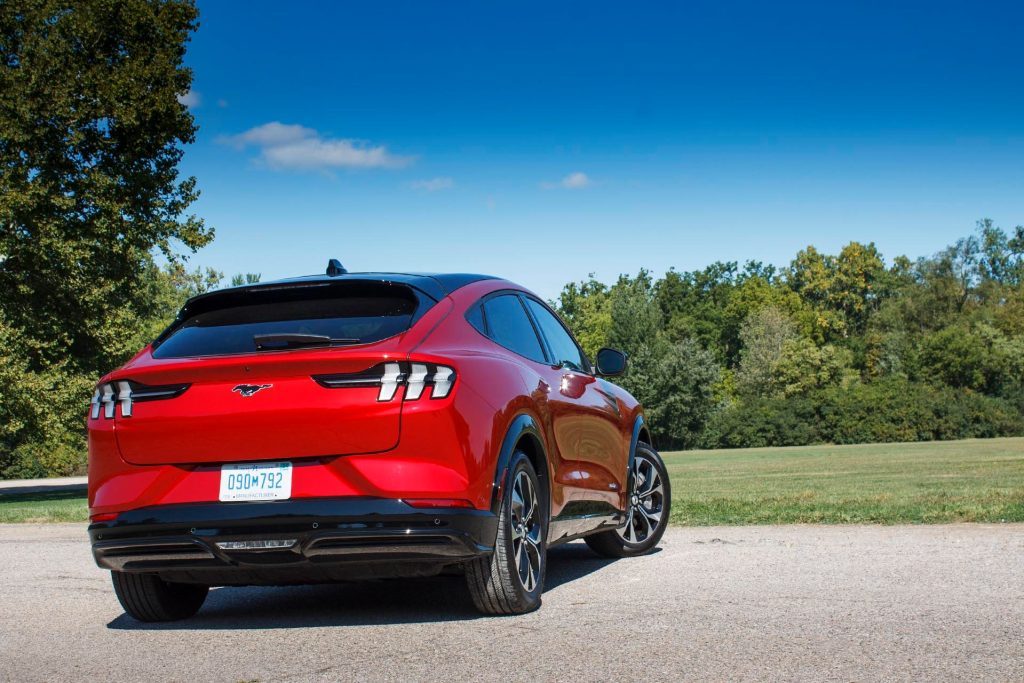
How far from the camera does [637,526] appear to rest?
27.1 ft

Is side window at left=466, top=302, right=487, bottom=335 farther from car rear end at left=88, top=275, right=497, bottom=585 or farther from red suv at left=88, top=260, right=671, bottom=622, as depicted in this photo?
car rear end at left=88, top=275, right=497, bottom=585

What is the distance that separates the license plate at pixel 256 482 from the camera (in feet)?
16.7

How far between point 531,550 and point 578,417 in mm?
1201

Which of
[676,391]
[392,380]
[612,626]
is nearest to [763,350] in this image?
[676,391]

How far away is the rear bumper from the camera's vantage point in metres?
5.03

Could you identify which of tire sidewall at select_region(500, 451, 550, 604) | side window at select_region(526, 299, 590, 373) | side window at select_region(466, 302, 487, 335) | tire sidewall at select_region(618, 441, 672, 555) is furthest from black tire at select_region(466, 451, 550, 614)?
tire sidewall at select_region(618, 441, 672, 555)

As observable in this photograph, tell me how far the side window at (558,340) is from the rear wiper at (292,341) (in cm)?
210

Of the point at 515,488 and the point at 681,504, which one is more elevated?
the point at 515,488

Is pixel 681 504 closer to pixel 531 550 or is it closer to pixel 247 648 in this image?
pixel 531 550

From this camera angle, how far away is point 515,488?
19.0ft

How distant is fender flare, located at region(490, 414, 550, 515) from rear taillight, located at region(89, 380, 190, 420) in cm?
148

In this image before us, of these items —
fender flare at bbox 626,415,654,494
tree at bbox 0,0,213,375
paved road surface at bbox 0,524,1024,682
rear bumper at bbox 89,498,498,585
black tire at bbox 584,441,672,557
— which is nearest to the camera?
paved road surface at bbox 0,524,1024,682

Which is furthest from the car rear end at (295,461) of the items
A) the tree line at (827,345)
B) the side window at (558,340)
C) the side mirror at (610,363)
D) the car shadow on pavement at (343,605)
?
the tree line at (827,345)

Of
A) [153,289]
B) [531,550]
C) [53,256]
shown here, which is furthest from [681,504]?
[153,289]
